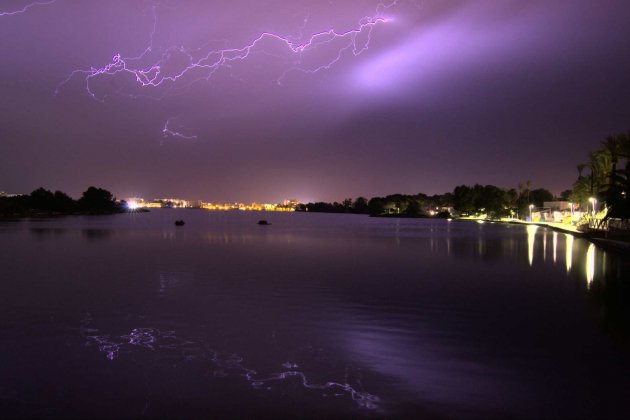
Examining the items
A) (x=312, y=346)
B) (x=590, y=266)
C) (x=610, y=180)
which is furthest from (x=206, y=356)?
(x=610, y=180)

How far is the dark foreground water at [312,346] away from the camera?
792 centimetres

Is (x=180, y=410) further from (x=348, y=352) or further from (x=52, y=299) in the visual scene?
(x=52, y=299)

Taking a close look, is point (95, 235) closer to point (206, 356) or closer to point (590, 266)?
point (590, 266)

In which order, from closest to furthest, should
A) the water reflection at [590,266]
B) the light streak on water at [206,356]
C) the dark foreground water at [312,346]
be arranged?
the dark foreground water at [312,346] < the light streak on water at [206,356] < the water reflection at [590,266]

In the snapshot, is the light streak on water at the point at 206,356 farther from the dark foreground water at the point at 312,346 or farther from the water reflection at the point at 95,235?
the water reflection at the point at 95,235

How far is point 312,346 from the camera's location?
11305 millimetres

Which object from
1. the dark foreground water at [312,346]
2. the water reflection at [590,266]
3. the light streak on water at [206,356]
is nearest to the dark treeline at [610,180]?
the water reflection at [590,266]

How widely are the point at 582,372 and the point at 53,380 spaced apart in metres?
8.88

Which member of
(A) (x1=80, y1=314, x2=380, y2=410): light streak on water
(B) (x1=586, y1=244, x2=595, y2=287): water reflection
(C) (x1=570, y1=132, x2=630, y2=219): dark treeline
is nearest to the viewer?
(A) (x1=80, y1=314, x2=380, y2=410): light streak on water

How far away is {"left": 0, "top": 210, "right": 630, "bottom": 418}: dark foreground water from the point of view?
792 centimetres

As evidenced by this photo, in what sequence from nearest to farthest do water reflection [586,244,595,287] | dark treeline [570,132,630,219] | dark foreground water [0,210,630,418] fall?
dark foreground water [0,210,630,418]
water reflection [586,244,595,287]
dark treeline [570,132,630,219]

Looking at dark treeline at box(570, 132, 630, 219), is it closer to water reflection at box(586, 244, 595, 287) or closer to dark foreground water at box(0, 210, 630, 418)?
water reflection at box(586, 244, 595, 287)

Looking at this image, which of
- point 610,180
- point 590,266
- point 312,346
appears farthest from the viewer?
point 610,180

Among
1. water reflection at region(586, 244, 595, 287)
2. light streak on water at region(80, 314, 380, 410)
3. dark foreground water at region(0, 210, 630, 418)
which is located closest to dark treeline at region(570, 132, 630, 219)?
water reflection at region(586, 244, 595, 287)
